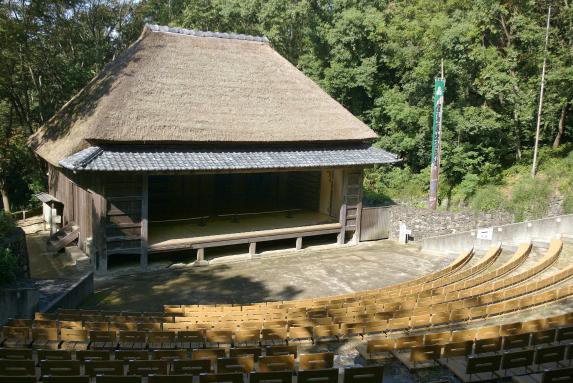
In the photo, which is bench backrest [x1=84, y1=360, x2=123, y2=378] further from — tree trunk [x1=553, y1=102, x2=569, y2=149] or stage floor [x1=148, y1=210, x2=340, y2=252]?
tree trunk [x1=553, y1=102, x2=569, y2=149]

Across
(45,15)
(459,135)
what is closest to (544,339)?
(459,135)

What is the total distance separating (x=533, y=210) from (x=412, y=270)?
8.17m

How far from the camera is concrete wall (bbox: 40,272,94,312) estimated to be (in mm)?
12414

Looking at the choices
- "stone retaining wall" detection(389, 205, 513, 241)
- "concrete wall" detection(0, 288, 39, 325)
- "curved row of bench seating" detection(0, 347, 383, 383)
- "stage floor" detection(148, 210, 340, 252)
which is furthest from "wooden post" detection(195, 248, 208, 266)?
"curved row of bench seating" detection(0, 347, 383, 383)

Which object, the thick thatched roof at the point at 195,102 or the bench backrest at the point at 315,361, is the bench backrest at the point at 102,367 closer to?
the bench backrest at the point at 315,361

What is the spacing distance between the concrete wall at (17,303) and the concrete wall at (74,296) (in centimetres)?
37

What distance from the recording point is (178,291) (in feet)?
49.8

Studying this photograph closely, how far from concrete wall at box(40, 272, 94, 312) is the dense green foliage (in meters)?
13.8

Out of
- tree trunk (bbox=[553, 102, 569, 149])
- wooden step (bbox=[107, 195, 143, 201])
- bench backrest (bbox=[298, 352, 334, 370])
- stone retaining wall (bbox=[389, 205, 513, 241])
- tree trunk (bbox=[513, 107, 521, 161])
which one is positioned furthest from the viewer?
tree trunk (bbox=[553, 102, 569, 149])

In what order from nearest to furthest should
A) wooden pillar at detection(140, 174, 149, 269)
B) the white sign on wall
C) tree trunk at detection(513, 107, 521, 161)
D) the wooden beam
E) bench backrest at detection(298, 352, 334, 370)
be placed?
1. bench backrest at detection(298, 352, 334, 370)
2. wooden pillar at detection(140, 174, 149, 269)
3. the wooden beam
4. the white sign on wall
5. tree trunk at detection(513, 107, 521, 161)

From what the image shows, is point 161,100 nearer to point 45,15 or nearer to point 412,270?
point 412,270

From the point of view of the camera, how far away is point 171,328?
33.4 feet

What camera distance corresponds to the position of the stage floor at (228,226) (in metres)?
17.8

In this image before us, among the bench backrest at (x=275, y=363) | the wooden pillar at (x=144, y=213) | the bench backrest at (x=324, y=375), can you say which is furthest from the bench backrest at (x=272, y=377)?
the wooden pillar at (x=144, y=213)
